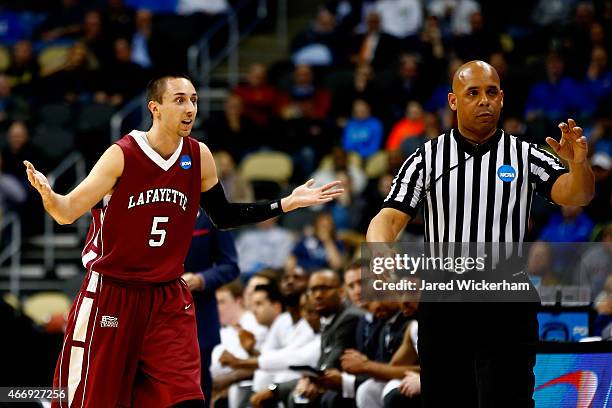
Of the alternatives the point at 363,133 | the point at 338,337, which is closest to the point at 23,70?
the point at 363,133

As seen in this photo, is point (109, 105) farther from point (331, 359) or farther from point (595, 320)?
point (595, 320)

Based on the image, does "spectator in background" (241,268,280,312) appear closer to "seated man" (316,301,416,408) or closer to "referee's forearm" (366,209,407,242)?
"seated man" (316,301,416,408)

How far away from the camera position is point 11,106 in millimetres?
15039

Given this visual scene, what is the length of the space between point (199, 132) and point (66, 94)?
6.66 feet

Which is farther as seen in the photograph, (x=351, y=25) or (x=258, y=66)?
(x=351, y=25)

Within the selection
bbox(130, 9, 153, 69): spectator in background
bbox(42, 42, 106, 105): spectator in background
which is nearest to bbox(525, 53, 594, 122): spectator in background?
bbox(130, 9, 153, 69): spectator in background

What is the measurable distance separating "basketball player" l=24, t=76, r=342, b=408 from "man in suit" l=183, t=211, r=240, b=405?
134cm

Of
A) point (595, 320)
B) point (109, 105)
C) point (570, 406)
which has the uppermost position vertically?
point (109, 105)

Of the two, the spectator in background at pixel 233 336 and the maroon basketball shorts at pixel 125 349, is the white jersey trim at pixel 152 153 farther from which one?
the spectator in background at pixel 233 336

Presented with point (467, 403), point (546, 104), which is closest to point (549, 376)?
point (467, 403)

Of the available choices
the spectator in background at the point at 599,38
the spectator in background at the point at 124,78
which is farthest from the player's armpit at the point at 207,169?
the spectator in background at the point at 124,78

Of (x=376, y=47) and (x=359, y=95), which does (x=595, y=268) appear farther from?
(x=376, y=47)

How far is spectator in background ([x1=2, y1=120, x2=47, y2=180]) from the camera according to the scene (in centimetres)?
1385

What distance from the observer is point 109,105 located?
1484 centimetres
